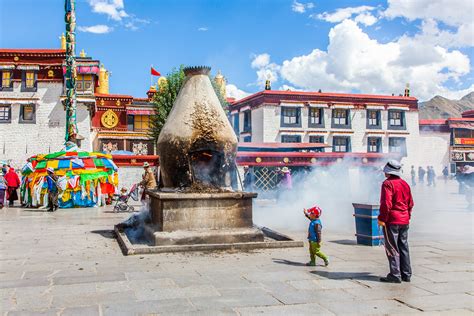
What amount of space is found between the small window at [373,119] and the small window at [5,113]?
32784mm

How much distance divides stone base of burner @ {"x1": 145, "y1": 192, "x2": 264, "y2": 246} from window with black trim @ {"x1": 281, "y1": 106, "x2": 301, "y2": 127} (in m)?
34.7

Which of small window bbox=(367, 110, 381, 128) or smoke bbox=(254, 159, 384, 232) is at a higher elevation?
small window bbox=(367, 110, 381, 128)

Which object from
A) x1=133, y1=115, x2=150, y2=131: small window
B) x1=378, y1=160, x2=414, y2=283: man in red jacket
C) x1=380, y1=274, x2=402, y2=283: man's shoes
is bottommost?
x1=380, y1=274, x2=402, y2=283: man's shoes

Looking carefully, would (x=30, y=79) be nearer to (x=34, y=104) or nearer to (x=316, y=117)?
(x=34, y=104)

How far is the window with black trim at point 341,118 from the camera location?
1772 inches

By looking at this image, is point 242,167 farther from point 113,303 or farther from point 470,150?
point 470,150

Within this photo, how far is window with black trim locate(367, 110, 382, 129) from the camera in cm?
4600

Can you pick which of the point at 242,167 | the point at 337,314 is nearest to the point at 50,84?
the point at 242,167

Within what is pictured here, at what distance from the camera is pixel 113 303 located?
5.00 metres

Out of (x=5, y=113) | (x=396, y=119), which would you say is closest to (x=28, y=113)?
(x=5, y=113)

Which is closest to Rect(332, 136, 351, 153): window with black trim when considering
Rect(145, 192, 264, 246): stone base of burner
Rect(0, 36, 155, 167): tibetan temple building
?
Rect(0, 36, 155, 167): tibetan temple building

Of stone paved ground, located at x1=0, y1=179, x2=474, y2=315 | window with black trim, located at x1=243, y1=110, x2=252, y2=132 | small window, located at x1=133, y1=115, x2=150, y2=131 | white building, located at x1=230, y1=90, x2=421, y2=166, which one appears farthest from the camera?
window with black trim, located at x1=243, y1=110, x2=252, y2=132

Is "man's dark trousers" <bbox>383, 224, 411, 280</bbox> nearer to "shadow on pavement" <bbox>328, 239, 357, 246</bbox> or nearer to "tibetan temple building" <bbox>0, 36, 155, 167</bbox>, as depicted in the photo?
"shadow on pavement" <bbox>328, 239, 357, 246</bbox>

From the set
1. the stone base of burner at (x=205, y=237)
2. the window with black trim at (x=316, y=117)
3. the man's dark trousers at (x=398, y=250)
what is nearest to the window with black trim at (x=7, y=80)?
the window with black trim at (x=316, y=117)
